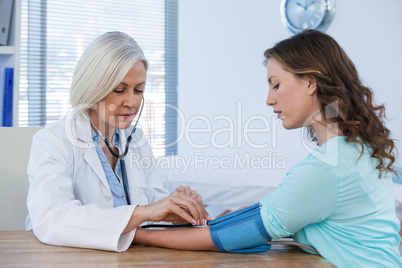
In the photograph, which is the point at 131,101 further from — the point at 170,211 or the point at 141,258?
the point at 141,258

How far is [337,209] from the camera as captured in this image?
104cm

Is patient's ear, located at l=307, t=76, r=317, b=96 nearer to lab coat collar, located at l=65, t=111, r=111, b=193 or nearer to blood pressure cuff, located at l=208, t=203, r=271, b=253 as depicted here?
blood pressure cuff, located at l=208, t=203, r=271, b=253

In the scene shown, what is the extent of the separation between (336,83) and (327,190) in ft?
1.00

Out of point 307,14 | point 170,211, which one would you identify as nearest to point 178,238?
point 170,211

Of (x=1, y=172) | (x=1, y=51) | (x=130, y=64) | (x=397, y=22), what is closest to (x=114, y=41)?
(x=130, y=64)

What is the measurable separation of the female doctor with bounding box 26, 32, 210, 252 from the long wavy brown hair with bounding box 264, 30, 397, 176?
1.42 feet

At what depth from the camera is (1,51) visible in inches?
85.8

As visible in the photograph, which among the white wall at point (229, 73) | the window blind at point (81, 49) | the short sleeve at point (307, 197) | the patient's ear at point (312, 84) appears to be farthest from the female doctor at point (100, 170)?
the white wall at point (229, 73)

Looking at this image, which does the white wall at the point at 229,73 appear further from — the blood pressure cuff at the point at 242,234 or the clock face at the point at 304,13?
the blood pressure cuff at the point at 242,234

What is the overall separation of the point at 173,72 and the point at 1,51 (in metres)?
2.13

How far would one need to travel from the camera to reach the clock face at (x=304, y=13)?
353 cm

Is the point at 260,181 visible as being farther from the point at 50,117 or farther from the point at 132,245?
the point at 50,117

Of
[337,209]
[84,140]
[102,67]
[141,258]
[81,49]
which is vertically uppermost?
[81,49]

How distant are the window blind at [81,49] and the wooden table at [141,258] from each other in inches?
99.5
